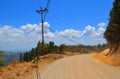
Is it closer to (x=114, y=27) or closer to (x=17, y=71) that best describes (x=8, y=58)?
(x=17, y=71)

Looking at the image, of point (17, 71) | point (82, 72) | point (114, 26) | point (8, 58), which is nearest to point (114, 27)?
point (114, 26)

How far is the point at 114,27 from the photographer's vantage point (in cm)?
4500

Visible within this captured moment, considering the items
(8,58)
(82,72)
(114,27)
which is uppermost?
(114,27)

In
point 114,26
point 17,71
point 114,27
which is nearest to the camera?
point 17,71

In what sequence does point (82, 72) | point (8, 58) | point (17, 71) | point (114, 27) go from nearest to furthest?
1. point (82, 72)
2. point (17, 71)
3. point (8, 58)
4. point (114, 27)

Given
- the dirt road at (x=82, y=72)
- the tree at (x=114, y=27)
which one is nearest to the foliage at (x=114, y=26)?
the tree at (x=114, y=27)

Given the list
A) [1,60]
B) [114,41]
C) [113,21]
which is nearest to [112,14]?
[113,21]

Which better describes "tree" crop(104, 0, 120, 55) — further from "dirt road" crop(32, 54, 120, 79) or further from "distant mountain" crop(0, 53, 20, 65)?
"distant mountain" crop(0, 53, 20, 65)

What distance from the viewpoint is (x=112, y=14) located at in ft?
153

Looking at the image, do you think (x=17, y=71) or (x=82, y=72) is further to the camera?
(x=17, y=71)

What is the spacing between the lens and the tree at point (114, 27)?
1749 inches

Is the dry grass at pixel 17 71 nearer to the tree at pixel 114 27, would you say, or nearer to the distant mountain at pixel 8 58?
the distant mountain at pixel 8 58

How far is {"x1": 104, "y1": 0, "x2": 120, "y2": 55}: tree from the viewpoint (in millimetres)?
44425

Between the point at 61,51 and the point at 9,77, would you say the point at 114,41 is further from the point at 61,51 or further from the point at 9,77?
the point at 61,51
